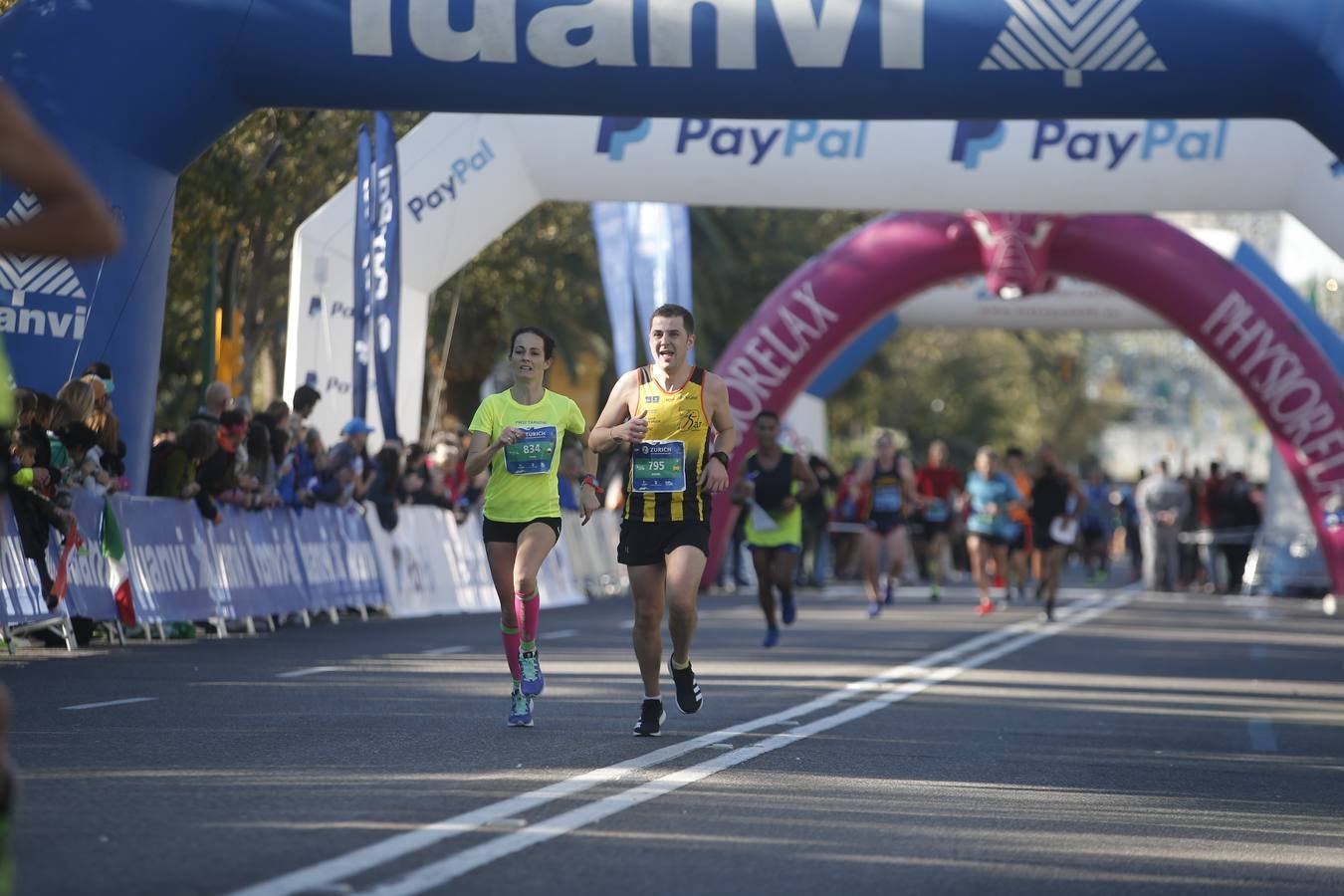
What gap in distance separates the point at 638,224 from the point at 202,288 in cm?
548

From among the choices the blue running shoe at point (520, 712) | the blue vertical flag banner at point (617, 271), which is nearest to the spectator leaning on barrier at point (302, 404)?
the blue vertical flag banner at point (617, 271)

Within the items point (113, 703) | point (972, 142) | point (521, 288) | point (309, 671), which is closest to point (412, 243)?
point (972, 142)

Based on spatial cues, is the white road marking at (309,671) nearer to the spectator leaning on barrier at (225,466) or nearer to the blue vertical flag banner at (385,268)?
the spectator leaning on barrier at (225,466)

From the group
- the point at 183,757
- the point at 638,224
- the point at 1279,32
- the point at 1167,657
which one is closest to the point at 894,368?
the point at 638,224

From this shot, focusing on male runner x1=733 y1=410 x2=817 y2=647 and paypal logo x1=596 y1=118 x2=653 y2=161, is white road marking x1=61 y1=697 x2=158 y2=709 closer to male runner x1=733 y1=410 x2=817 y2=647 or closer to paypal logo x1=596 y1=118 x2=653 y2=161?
male runner x1=733 y1=410 x2=817 y2=647

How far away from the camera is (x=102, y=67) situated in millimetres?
14188

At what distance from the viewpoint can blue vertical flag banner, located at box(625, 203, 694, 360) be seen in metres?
27.4

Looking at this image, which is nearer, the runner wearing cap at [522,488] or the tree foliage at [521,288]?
the runner wearing cap at [522,488]

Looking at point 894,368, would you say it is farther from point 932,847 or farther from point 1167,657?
point 932,847

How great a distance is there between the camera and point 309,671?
13.6 metres

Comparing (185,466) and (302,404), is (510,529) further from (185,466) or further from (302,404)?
(302,404)

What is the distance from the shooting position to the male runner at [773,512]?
17672 mm

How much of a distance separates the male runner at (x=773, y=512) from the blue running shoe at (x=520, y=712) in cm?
743

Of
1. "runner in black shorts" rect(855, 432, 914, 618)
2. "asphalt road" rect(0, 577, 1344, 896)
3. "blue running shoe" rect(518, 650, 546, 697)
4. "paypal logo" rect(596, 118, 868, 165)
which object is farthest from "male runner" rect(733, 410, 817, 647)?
"blue running shoe" rect(518, 650, 546, 697)
